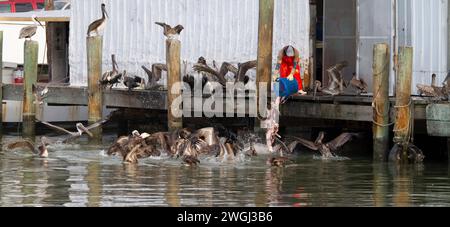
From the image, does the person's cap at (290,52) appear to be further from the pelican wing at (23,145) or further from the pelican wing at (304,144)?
the pelican wing at (23,145)

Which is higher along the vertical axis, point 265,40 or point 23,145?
point 265,40

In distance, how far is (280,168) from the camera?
24.4m

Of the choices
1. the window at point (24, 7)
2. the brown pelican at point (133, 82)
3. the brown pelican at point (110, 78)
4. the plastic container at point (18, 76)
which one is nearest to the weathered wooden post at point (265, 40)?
the brown pelican at point (133, 82)

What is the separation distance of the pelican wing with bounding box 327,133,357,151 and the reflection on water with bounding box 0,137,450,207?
0.48 meters

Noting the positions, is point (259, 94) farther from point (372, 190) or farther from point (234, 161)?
point (372, 190)

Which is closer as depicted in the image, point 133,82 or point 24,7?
point 133,82

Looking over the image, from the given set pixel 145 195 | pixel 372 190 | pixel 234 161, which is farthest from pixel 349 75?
pixel 145 195

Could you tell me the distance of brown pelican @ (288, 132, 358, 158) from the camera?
25891 millimetres

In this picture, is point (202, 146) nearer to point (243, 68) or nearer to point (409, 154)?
point (243, 68)

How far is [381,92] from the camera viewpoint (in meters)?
24.1

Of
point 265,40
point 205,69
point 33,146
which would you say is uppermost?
point 265,40

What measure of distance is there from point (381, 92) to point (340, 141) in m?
2.13

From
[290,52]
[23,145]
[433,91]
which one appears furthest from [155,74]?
[433,91]
